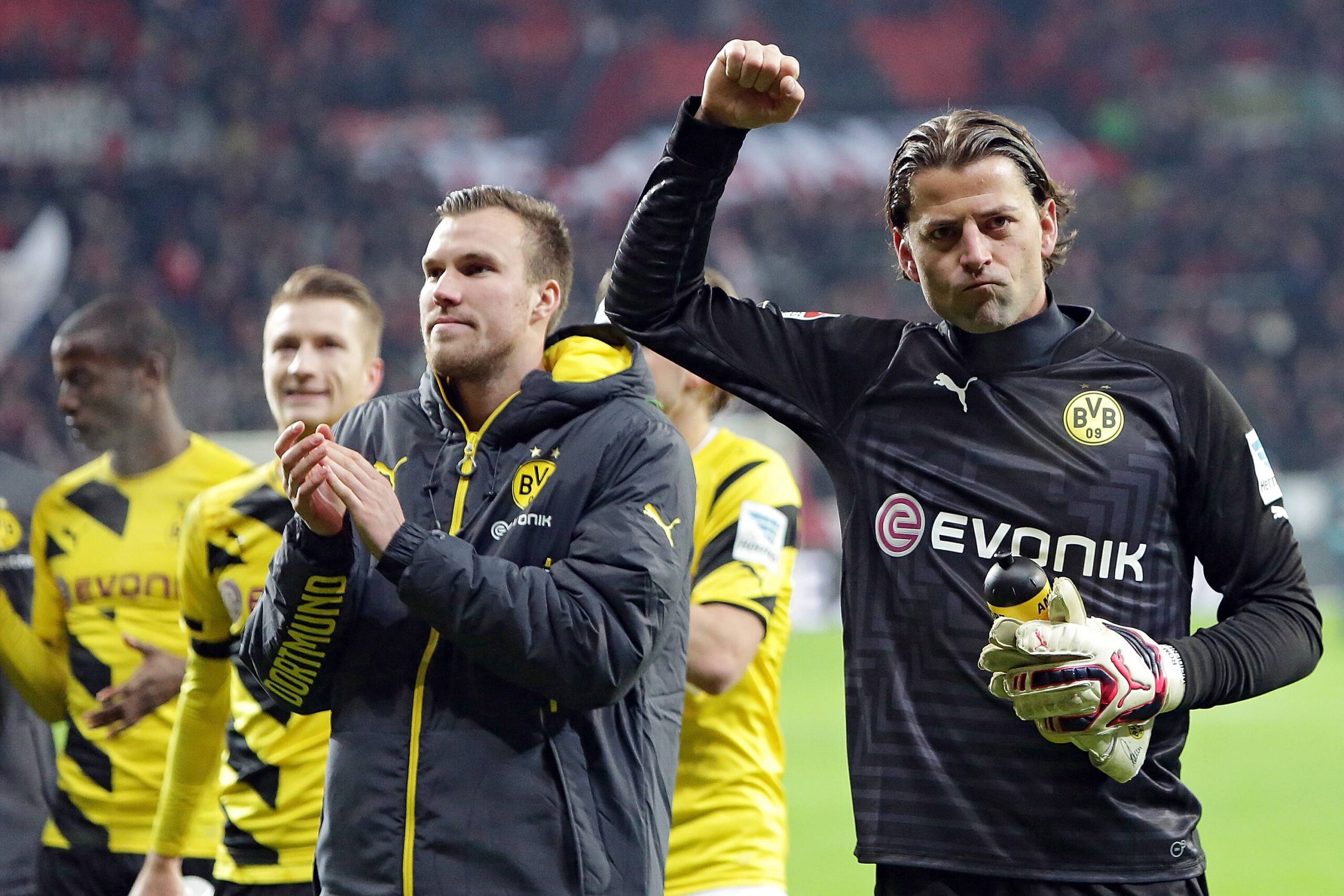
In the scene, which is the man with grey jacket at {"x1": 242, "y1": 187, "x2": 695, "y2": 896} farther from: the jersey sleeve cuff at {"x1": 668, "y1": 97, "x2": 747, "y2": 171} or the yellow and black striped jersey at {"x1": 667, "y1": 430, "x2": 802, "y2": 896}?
the yellow and black striped jersey at {"x1": 667, "y1": 430, "x2": 802, "y2": 896}

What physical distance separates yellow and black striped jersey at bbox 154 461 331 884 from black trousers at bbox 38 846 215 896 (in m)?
0.84

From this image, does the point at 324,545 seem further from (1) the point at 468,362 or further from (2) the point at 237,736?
(2) the point at 237,736

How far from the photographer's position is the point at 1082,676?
2299 millimetres

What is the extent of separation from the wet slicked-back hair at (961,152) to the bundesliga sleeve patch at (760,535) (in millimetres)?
1372

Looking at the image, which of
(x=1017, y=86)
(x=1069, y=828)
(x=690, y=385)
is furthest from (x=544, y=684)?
(x=1017, y=86)

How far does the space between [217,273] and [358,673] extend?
21223 millimetres

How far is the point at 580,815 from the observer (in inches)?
108

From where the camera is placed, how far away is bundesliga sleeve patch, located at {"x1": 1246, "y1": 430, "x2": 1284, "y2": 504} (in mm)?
2617

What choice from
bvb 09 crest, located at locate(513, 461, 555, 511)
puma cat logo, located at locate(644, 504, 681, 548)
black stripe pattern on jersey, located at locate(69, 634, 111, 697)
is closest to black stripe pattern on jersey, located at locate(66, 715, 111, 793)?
black stripe pattern on jersey, located at locate(69, 634, 111, 697)

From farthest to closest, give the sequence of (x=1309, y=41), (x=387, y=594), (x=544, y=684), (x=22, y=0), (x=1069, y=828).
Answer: (x=1309, y=41), (x=22, y=0), (x=387, y=594), (x=544, y=684), (x=1069, y=828)

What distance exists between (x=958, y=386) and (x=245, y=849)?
211 centimetres

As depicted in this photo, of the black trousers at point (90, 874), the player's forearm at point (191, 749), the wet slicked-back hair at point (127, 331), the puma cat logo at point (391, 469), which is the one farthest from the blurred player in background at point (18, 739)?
the puma cat logo at point (391, 469)

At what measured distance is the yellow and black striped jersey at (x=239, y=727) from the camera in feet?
12.2

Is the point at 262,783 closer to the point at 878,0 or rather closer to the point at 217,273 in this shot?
the point at 217,273
